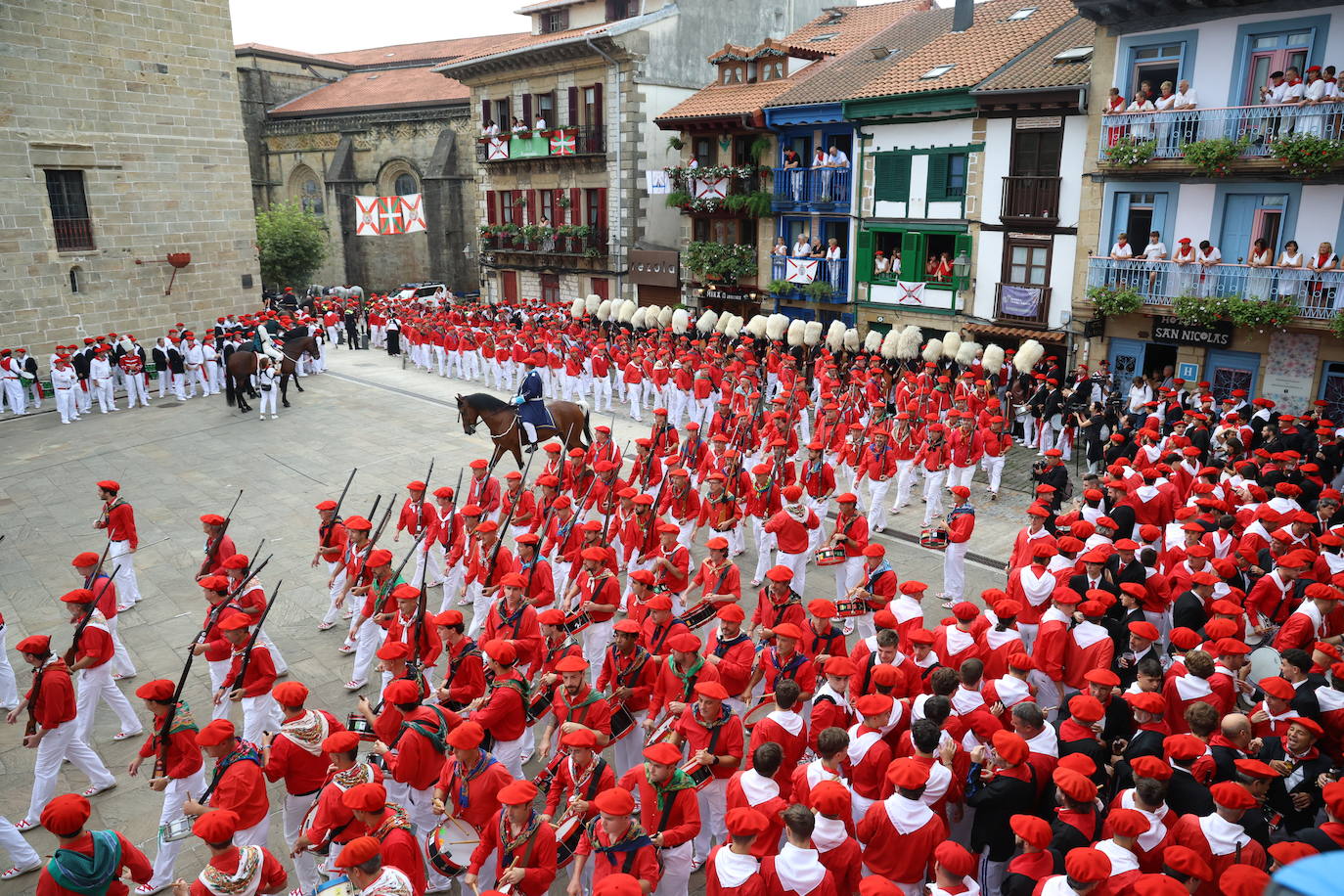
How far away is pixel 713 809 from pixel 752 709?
89 centimetres

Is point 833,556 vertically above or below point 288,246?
below

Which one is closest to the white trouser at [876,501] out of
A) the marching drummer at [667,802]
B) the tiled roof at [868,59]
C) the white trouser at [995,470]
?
the white trouser at [995,470]

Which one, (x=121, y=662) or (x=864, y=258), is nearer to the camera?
(x=121, y=662)

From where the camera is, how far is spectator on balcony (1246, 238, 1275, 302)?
60.1ft

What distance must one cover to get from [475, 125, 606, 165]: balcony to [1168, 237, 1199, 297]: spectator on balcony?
826 inches

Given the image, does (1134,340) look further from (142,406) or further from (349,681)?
(142,406)

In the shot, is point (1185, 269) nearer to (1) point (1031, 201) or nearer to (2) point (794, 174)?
(1) point (1031, 201)

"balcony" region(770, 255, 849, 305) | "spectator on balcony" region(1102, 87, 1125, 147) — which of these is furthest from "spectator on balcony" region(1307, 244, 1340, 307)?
"balcony" region(770, 255, 849, 305)

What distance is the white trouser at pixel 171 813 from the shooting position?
276 inches

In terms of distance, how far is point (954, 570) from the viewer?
12.1 m

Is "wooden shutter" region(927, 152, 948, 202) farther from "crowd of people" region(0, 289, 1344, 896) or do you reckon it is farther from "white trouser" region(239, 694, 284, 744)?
"white trouser" region(239, 694, 284, 744)

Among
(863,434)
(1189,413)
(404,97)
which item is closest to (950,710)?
(863,434)

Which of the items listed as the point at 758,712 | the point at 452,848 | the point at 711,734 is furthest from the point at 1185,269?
the point at 452,848

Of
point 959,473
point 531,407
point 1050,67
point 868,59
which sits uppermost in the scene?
point 868,59
